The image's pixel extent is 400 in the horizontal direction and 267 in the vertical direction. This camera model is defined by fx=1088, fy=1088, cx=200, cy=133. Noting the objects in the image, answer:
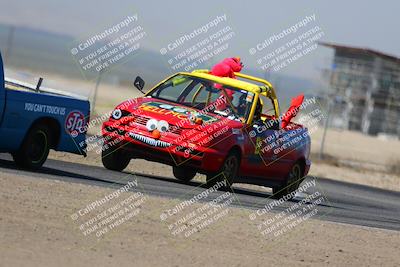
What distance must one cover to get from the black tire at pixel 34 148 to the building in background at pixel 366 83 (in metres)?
59.6

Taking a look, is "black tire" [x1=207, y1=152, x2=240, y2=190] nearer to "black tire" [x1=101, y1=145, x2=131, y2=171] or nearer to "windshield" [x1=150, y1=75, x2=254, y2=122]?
"windshield" [x1=150, y1=75, x2=254, y2=122]

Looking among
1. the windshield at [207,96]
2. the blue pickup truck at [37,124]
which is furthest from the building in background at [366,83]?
the blue pickup truck at [37,124]

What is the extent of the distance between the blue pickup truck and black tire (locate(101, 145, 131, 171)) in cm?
133

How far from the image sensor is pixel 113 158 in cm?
1706

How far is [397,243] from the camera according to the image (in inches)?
545

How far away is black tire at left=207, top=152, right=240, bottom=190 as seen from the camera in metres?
16.4

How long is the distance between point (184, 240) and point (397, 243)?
13.0 ft

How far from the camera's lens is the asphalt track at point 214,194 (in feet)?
48.6

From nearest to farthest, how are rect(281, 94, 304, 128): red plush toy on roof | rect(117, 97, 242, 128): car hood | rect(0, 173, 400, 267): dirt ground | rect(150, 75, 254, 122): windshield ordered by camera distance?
1. rect(0, 173, 400, 267): dirt ground
2. rect(117, 97, 242, 128): car hood
3. rect(150, 75, 254, 122): windshield
4. rect(281, 94, 304, 128): red plush toy on roof

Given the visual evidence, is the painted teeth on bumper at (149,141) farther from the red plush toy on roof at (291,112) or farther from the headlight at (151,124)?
the red plush toy on roof at (291,112)

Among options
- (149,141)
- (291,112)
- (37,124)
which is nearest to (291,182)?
(291,112)

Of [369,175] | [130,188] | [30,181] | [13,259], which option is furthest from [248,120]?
[369,175]

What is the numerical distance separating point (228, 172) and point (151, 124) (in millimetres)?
1475

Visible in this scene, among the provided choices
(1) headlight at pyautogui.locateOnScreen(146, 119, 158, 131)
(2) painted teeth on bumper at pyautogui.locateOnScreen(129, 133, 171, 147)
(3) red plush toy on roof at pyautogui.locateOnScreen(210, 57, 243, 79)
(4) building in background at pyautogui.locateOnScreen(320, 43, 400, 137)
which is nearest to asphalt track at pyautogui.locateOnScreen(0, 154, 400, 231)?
(2) painted teeth on bumper at pyautogui.locateOnScreen(129, 133, 171, 147)
